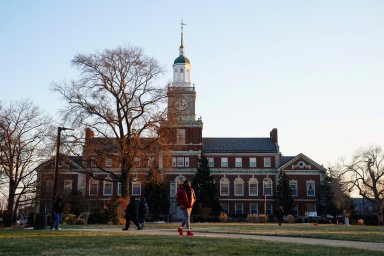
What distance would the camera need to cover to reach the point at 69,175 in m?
71.1

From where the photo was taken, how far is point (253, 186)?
235 feet

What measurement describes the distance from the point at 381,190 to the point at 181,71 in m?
33.3

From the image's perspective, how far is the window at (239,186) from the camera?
7112 centimetres

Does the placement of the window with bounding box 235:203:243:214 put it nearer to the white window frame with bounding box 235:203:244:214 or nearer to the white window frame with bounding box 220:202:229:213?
the white window frame with bounding box 235:203:244:214

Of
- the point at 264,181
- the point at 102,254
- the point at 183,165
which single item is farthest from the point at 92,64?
the point at 264,181

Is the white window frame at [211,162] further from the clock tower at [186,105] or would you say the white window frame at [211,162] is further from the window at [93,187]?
the window at [93,187]

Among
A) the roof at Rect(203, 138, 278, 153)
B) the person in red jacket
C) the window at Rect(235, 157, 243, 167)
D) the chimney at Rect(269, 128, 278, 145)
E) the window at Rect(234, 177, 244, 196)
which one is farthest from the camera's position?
the chimney at Rect(269, 128, 278, 145)

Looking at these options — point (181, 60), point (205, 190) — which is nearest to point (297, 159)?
point (205, 190)

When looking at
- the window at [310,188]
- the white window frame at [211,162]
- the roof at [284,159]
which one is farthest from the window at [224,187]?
the window at [310,188]

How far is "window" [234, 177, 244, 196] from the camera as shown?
71.1 meters

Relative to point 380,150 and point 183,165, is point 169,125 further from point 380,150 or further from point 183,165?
point 380,150

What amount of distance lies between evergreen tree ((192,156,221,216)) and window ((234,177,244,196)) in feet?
19.9

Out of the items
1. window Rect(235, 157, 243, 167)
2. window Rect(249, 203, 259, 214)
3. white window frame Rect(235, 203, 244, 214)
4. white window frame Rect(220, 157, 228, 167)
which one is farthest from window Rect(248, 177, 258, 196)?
white window frame Rect(220, 157, 228, 167)

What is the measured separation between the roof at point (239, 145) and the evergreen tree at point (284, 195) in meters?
6.25
